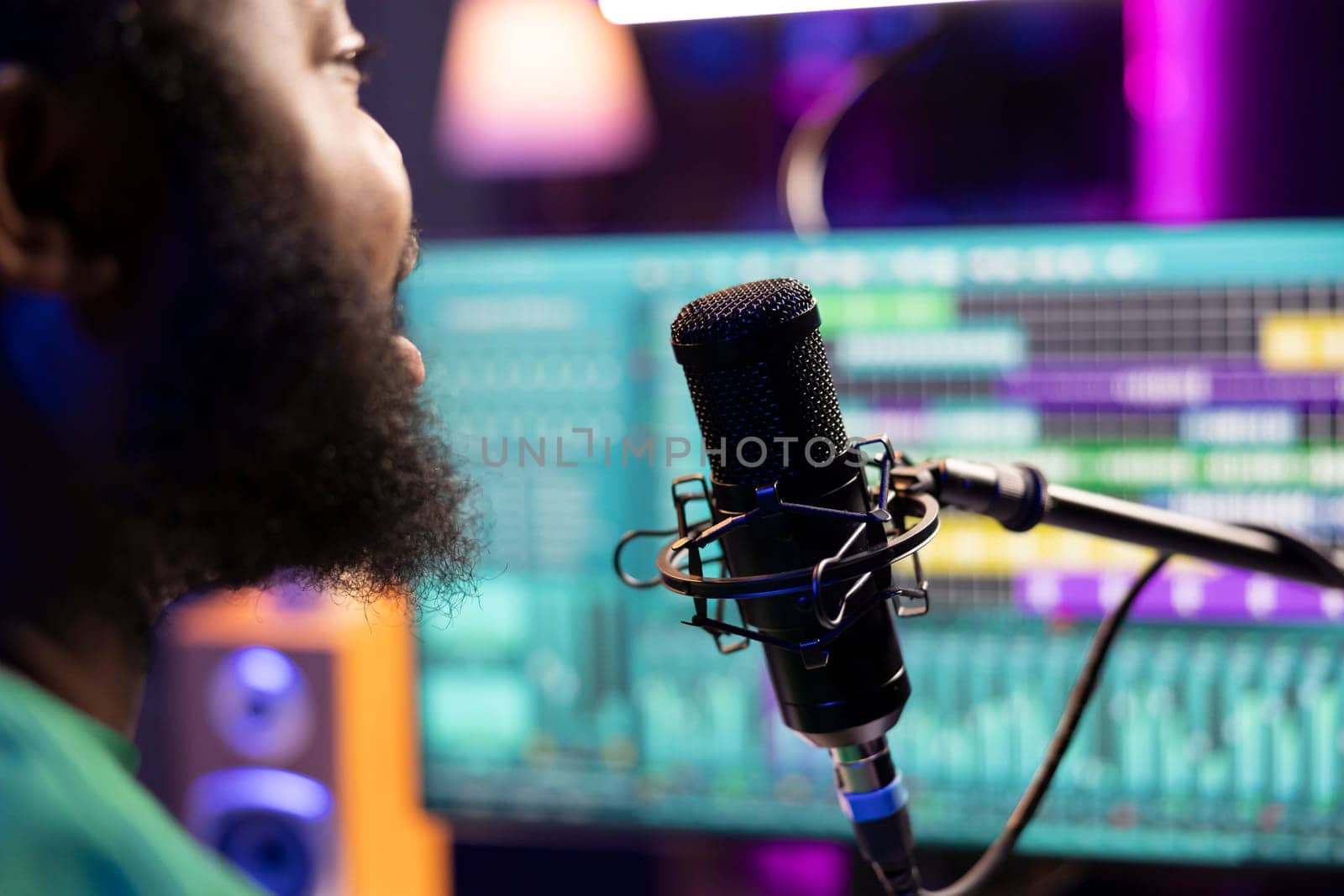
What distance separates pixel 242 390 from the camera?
661 millimetres

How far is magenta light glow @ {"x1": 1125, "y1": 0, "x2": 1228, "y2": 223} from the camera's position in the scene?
4.66 feet

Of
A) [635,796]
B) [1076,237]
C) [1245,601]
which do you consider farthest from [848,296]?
[635,796]

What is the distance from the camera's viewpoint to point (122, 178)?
63 centimetres

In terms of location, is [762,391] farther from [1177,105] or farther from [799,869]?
[799,869]

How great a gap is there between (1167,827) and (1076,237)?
690mm

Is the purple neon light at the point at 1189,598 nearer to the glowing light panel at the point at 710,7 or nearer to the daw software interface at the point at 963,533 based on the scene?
the daw software interface at the point at 963,533

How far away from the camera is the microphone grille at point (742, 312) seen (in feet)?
1.96

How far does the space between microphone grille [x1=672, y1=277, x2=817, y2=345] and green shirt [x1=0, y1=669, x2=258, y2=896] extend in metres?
0.35

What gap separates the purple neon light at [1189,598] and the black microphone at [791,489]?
2.46ft

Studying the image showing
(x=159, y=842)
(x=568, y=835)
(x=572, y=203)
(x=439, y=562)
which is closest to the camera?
(x=159, y=842)

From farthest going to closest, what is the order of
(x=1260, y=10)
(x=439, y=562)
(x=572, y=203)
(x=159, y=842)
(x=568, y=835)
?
(x=572, y=203) → (x=568, y=835) → (x=1260, y=10) → (x=439, y=562) → (x=159, y=842)

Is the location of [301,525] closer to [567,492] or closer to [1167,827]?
[567,492]

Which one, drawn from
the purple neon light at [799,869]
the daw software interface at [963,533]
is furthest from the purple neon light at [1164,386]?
the purple neon light at [799,869]

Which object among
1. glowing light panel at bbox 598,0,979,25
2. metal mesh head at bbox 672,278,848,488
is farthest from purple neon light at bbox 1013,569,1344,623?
metal mesh head at bbox 672,278,848,488
